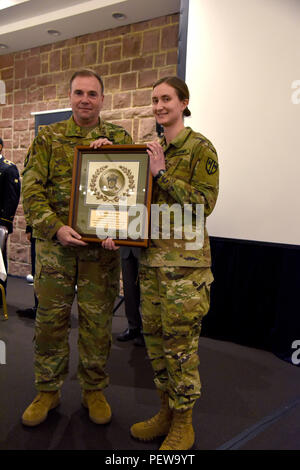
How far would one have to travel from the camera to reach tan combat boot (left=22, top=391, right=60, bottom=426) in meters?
1.73

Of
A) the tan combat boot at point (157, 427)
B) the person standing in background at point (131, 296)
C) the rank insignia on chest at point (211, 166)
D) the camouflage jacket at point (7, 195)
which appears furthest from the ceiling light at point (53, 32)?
the tan combat boot at point (157, 427)

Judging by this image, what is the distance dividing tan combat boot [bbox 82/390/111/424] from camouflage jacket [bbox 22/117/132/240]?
2.70 feet

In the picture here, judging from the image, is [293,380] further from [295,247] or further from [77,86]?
[77,86]

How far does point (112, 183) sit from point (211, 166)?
0.42 meters

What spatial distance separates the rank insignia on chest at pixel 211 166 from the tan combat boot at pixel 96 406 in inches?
47.4

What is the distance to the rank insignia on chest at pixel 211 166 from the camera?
145 centimetres

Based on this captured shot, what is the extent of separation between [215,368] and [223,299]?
0.67m

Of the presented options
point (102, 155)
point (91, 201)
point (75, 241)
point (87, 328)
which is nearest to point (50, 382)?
point (87, 328)

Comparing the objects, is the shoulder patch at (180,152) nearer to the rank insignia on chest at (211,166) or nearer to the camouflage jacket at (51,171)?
the rank insignia on chest at (211,166)

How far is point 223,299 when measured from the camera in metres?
3.12

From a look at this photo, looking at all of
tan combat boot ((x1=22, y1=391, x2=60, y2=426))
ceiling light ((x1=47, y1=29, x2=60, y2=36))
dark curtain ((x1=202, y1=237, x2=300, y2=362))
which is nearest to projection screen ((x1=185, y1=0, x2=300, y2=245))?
dark curtain ((x1=202, y1=237, x2=300, y2=362))

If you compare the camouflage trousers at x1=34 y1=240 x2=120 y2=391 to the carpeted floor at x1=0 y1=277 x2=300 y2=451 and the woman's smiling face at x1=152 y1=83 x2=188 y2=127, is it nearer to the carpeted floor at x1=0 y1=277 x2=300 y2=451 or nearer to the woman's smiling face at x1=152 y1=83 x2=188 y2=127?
the carpeted floor at x1=0 y1=277 x2=300 y2=451

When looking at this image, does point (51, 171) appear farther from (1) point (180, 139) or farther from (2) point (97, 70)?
(2) point (97, 70)

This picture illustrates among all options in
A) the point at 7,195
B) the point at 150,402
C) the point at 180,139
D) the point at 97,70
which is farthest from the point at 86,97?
the point at 97,70
